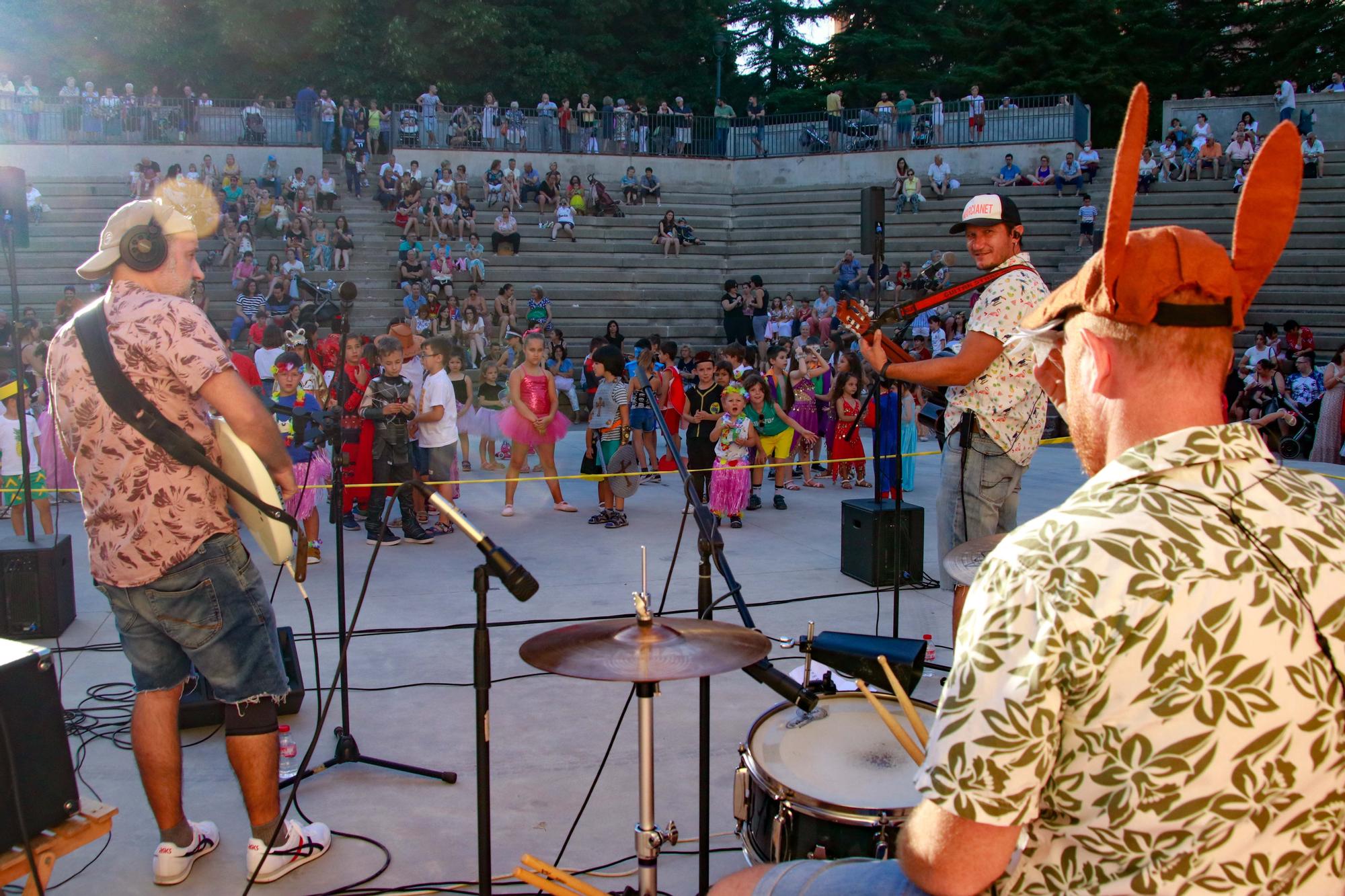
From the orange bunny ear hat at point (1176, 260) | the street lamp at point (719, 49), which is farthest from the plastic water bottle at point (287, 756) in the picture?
→ the street lamp at point (719, 49)

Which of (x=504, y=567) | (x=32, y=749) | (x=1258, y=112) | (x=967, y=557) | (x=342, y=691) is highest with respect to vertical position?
(x=1258, y=112)

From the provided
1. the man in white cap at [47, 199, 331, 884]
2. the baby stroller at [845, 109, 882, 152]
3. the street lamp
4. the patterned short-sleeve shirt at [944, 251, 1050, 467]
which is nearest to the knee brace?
the man in white cap at [47, 199, 331, 884]

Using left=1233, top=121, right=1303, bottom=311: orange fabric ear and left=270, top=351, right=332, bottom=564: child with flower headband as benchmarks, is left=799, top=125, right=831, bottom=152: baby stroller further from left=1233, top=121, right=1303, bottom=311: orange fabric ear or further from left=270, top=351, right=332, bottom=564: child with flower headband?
left=1233, top=121, right=1303, bottom=311: orange fabric ear

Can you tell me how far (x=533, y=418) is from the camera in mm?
9281

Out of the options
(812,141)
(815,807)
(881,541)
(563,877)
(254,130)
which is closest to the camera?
(815,807)

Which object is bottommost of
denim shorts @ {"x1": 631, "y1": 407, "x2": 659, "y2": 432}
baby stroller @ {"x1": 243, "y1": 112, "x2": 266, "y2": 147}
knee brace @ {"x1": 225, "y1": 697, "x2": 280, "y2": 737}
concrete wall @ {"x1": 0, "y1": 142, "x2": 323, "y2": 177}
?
knee brace @ {"x1": 225, "y1": 697, "x2": 280, "y2": 737}

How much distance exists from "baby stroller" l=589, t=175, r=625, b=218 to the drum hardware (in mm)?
22546

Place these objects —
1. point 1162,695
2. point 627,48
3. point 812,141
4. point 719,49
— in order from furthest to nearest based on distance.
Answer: point 627,48, point 719,49, point 812,141, point 1162,695

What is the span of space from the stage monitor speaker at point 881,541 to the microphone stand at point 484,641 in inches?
168

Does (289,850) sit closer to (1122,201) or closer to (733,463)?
(1122,201)

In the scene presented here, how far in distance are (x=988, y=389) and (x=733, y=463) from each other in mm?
4466

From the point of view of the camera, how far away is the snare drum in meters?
2.46

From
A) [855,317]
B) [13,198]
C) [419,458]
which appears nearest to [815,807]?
[855,317]

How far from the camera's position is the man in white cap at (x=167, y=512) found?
10.1 ft
